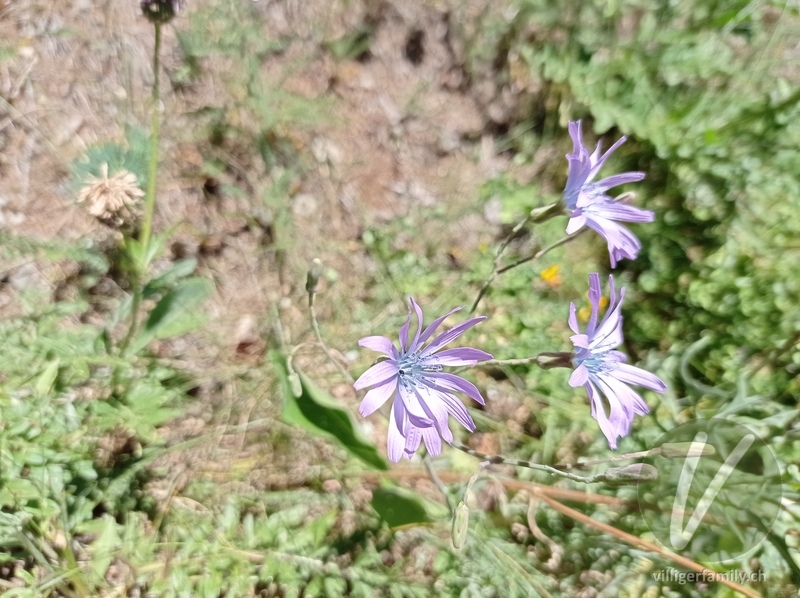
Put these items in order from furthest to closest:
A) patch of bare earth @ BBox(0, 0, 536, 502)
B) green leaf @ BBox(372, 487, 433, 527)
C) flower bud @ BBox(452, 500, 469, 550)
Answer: patch of bare earth @ BBox(0, 0, 536, 502) < green leaf @ BBox(372, 487, 433, 527) < flower bud @ BBox(452, 500, 469, 550)

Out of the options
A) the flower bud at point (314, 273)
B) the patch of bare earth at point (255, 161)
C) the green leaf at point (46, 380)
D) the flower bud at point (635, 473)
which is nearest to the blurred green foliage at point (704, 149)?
the patch of bare earth at point (255, 161)

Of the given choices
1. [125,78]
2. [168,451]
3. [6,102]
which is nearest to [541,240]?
[168,451]

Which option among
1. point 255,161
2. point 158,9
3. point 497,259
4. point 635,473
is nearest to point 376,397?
point 497,259

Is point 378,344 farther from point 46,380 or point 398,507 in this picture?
point 46,380

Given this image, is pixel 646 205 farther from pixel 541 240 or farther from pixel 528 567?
pixel 528 567

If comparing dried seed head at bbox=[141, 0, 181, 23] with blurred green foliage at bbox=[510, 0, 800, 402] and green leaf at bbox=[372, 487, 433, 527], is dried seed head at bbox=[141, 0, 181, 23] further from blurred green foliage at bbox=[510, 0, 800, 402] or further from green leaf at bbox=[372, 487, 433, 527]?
blurred green foliage at bbox=[510, 0, 800, 402]

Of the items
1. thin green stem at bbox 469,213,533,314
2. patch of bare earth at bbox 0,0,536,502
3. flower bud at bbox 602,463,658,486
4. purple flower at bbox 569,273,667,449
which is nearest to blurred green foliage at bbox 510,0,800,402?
patch of bare earth at bbox 0,0,536,502

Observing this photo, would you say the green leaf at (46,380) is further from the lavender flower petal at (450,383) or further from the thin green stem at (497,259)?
the thin green stem at (497,259)
